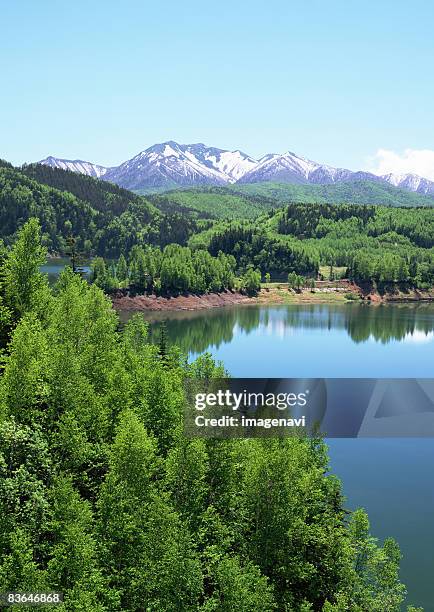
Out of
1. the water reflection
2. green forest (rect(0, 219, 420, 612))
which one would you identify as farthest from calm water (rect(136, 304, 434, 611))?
green forest (rect(0, 219, 420, 612))

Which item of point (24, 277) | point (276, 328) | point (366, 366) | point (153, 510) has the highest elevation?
point (24, 277)

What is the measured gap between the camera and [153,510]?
114 ft

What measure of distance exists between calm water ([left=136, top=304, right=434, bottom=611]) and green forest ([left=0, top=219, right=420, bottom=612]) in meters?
8.91

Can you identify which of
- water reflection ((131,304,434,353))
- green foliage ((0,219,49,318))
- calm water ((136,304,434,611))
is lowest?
calm water ((136,304,434,611))

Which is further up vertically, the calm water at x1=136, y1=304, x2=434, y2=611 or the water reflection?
the water reflection

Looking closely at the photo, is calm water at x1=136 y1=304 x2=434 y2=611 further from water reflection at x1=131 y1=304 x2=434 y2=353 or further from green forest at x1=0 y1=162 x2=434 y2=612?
green forest at x1=0 y1=162 x2=434 y2=612

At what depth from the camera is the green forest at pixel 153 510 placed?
3219 centimetres

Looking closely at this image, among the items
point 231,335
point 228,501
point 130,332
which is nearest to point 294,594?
point 228,501

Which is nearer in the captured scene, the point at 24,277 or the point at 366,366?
the point at 24,277

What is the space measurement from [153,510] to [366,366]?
9869cm

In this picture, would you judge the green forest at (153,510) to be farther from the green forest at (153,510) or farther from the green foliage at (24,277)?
the green foliage at (24,277)

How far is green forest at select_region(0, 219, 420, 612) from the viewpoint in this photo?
32.2 m

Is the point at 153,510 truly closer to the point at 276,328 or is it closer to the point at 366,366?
the point at 366,366

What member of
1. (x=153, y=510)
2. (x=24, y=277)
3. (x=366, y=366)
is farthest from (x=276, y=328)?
(x=153, y=510)
